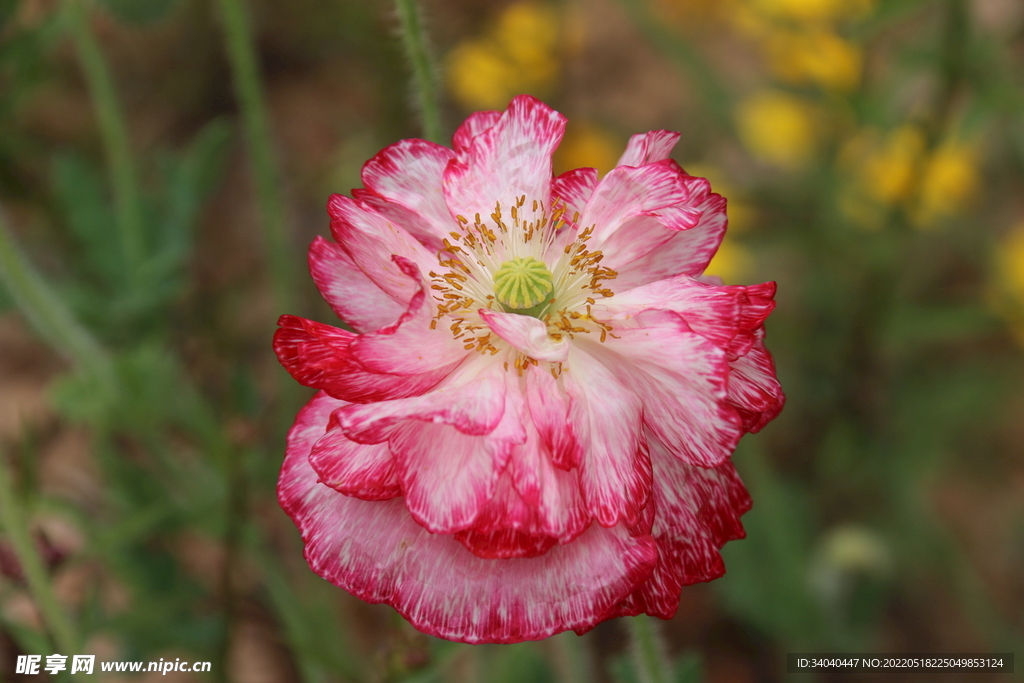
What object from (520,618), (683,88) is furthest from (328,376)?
(683,88)

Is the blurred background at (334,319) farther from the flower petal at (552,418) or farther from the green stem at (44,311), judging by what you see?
the flower petal at (552,418)

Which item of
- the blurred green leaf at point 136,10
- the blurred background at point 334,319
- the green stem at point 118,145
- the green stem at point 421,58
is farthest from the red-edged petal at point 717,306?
the green stem at point 118,145

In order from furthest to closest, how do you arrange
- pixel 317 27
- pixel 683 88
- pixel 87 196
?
1. pixel 683 88
2. pixel 317 27
3. pixel 87 196

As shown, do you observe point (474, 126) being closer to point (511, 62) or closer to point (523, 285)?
point (523, 285)

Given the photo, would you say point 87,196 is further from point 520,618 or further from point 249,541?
point 520,618

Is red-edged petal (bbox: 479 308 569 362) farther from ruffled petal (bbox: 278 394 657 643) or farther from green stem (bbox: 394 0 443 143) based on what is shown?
green stem (bbox: 394 0 443 143)

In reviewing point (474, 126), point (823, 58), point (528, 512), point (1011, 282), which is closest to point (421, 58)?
point (474, 126)
